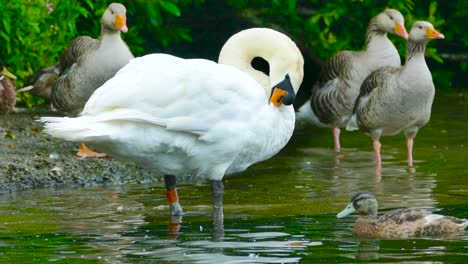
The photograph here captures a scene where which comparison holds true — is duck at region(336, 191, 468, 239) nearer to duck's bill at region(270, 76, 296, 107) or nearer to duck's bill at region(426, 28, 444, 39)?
duck's bill at region(270, 76, 296, 107)

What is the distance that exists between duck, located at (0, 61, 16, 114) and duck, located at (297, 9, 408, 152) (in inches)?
161

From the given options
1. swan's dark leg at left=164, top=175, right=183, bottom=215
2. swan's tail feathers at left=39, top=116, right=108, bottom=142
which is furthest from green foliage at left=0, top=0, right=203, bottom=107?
swan's tail feathers at left=39, top=116, right=108, bottom=142

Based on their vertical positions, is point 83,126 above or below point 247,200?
above

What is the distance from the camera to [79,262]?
838 cm

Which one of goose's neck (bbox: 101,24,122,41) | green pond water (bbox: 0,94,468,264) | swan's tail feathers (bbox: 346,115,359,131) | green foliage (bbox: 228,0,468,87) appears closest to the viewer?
green pond water (bbox: 0,94,468,264)

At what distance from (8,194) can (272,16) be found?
9.52 m

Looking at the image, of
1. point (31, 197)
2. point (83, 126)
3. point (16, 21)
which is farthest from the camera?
point (16, 21)

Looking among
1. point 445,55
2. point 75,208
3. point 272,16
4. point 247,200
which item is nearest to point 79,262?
point 75,208

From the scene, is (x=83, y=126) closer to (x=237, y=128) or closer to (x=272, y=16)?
(x=237, y=128)

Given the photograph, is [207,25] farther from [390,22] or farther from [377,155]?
[377,155]

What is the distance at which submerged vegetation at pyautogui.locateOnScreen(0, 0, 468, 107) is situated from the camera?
17703mm

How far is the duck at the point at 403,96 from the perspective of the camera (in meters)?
14.3

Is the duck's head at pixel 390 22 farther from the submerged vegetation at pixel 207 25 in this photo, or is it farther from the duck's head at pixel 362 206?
the duck's head at pixel 362 206

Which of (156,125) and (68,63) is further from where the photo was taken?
(68,63)
